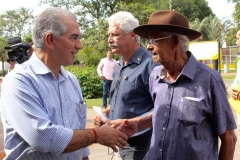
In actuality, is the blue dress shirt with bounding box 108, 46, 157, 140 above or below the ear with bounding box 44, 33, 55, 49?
below

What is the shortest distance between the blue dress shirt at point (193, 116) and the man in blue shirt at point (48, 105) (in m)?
0.38

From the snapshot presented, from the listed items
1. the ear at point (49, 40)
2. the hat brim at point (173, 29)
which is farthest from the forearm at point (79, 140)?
the hat brim at point (173, 29)

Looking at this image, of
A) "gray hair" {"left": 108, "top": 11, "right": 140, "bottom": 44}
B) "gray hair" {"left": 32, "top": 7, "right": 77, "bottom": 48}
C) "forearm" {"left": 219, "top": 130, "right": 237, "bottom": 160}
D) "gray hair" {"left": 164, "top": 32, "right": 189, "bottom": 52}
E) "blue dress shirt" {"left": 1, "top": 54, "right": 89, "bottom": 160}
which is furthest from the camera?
"gray hair" {"left": 108, "top": 11, "right": 140, "bottom": 44}

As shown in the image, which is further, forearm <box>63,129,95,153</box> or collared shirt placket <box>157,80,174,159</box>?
collared shirt placket <box>157,80,174,159</box>

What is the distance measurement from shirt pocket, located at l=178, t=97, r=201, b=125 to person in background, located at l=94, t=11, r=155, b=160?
107 cm

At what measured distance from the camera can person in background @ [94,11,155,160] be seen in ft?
12.5

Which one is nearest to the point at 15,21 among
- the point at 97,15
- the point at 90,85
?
the point at 97,15

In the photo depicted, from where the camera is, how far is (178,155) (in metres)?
2.74

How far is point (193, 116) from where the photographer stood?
8.75 feet

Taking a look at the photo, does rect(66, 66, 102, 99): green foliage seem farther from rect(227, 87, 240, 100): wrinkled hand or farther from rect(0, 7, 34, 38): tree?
rect(0, 7, 34, 38): tree

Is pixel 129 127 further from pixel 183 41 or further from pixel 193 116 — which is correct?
pixel 183 41

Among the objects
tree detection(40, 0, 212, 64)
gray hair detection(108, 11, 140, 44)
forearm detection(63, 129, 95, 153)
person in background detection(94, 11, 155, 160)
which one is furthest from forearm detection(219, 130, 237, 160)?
tree detection(40, 0, 212, 64)

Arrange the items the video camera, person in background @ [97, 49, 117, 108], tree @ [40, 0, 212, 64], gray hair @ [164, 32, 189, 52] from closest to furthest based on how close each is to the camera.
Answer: gray hair @ [164, 32, 189, 52], the video camera, person in background @ [97, 49, 117, 108], tree @ [40, 0, 212, 64]

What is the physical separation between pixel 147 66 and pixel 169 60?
0.96 meters
